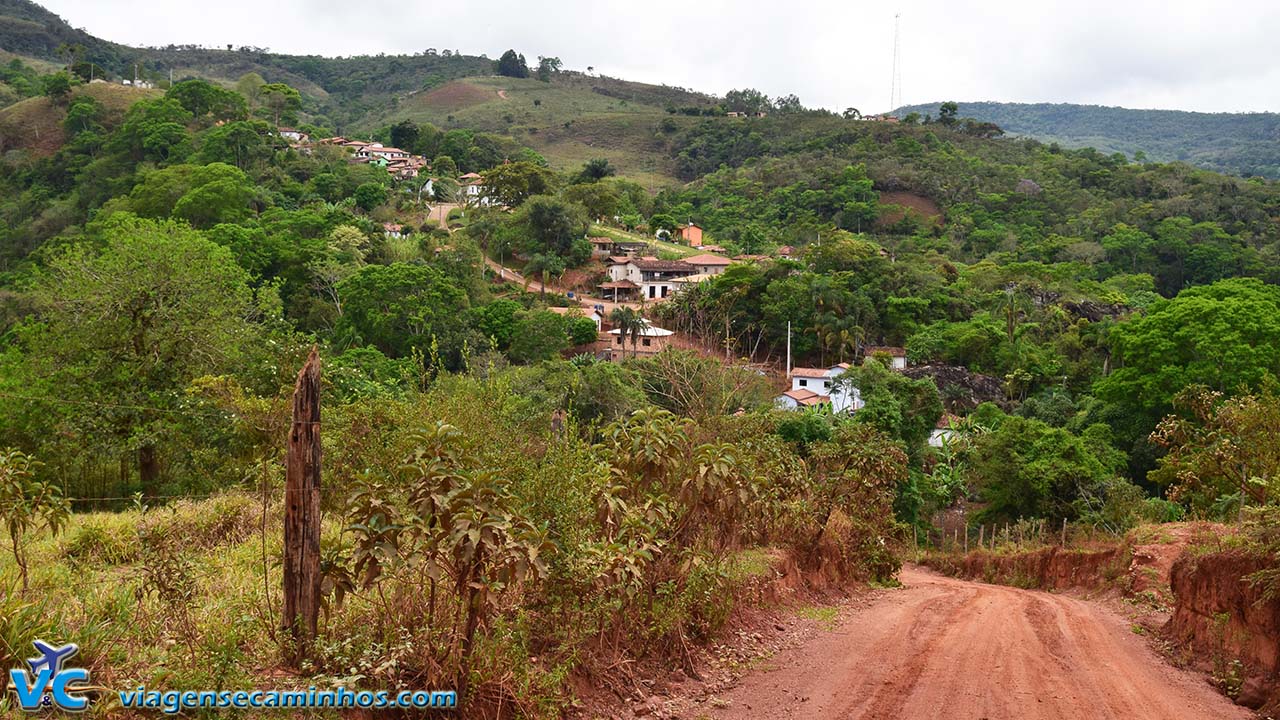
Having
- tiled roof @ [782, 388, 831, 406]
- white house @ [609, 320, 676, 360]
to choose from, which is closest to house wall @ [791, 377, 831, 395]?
tiled roof @ [782, 388, 831, 406]

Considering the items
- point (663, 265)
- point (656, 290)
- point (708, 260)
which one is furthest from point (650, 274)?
point (708, 260)

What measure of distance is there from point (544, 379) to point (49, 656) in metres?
24.6

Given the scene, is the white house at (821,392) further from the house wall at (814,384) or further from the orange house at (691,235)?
the orange house at (691,235)

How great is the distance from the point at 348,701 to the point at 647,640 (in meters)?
2.89

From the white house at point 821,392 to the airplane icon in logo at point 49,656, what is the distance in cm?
2955

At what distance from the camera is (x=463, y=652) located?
16.9 feet

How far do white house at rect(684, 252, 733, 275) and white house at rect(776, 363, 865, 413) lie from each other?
42.3ft

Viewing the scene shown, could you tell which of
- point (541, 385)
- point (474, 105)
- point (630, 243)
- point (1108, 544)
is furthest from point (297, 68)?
point (1108, 544)

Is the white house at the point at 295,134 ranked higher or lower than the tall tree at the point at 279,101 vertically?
lower

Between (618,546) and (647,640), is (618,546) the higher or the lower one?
the higher one

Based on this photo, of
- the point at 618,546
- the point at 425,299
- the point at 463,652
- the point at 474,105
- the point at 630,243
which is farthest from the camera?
the point at 474,105

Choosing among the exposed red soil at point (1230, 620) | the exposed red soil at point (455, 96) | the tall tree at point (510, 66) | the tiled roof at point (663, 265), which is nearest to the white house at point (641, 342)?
the tiled roof at point (663, 265)

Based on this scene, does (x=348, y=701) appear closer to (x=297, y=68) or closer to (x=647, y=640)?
(x=647, y=640)

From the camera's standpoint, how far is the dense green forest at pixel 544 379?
5418 millimetres
